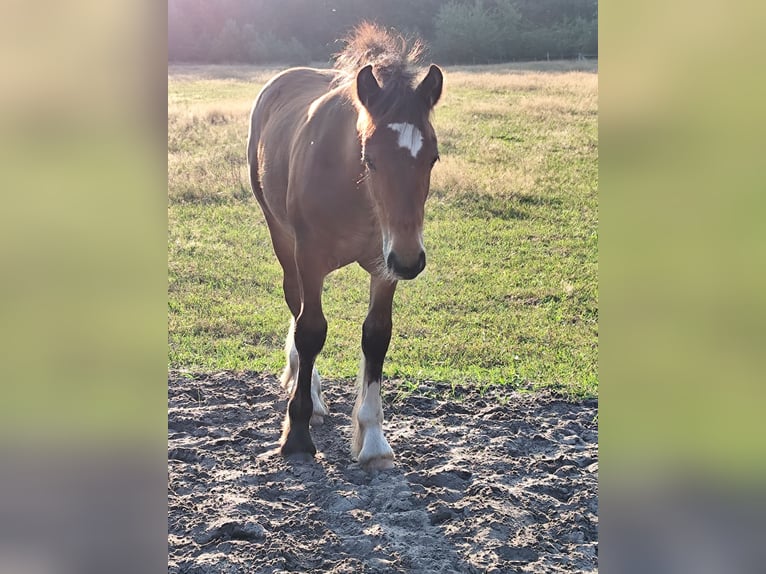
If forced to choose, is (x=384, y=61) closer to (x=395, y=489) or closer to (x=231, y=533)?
(x=395, y=489)

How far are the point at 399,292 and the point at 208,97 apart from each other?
28.6 feet

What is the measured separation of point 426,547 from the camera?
9.67ft

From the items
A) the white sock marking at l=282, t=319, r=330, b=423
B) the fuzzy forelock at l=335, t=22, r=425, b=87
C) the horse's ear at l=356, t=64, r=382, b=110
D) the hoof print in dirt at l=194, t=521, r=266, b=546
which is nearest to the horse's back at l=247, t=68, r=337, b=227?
the fuzzy forelock at l=335, t=22, r=425, b=87

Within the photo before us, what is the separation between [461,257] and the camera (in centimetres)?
812

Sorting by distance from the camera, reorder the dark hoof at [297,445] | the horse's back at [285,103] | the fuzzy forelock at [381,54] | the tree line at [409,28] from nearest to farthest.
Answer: the fuzzy forelock at [381,54] < the dark hoof at [297,445] < the horse's back at [285,103] < the tree line at [409,28]

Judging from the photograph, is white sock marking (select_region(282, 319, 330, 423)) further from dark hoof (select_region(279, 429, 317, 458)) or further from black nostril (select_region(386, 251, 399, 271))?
black nostril (select_region(386, 251, 399, 271))

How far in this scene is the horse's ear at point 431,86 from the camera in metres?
3.07

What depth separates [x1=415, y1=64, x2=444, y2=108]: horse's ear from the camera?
3070mm

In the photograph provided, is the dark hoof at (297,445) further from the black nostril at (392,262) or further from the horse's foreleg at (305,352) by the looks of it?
the black nostril at (392,262)

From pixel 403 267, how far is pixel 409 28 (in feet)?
37.9

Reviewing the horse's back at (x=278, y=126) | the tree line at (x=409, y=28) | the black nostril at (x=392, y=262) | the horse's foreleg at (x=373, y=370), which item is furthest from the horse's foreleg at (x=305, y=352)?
the tree line at (x=409, y=28)

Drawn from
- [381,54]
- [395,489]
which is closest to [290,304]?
[395,489]
